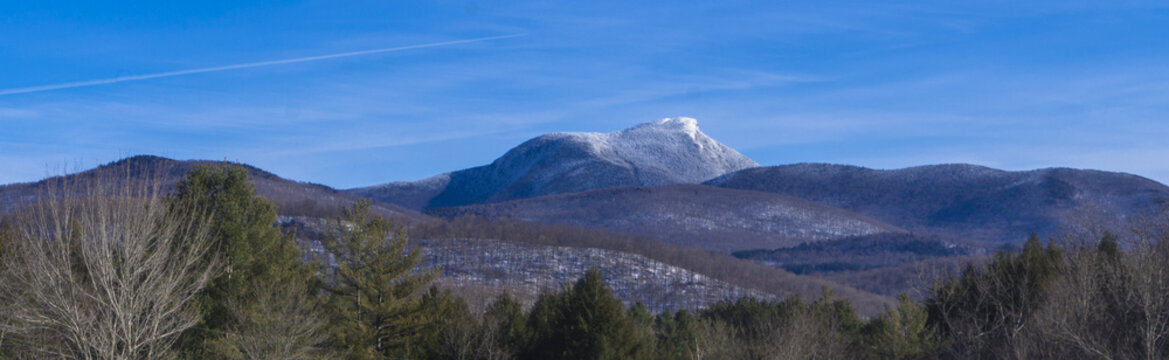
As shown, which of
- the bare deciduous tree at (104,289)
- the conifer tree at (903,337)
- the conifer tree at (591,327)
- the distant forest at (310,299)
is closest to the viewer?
the bare deciduous tree at (104,289)

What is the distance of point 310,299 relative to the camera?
4866 cm

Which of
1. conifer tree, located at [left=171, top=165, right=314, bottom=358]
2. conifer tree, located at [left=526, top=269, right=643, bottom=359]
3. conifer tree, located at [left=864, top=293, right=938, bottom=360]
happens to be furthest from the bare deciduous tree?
conifer tree, located at [left=864, top=293, right=938, bottom=360]

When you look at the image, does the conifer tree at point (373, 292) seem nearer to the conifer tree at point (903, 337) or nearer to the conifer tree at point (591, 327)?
the conifer tree at point (591, 327)

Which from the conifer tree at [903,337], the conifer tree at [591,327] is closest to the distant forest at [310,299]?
the conifer tree at [591,327]

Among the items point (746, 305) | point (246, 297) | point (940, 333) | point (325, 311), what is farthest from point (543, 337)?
point (746, 305)

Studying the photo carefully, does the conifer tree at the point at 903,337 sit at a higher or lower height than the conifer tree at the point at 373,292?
lower

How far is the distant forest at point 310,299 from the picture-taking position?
35.2 metres

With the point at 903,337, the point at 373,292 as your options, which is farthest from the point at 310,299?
the point at 903,337

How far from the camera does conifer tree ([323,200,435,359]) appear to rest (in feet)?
163

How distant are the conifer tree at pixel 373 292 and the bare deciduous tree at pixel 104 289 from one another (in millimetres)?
11347

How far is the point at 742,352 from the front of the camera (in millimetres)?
65562

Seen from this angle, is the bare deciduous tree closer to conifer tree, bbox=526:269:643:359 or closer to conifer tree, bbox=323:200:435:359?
conifer tree, bbox=323:200:435:359

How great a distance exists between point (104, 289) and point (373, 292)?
51.6 ft

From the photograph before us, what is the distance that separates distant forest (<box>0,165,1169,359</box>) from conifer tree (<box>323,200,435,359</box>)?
0.10 metres
